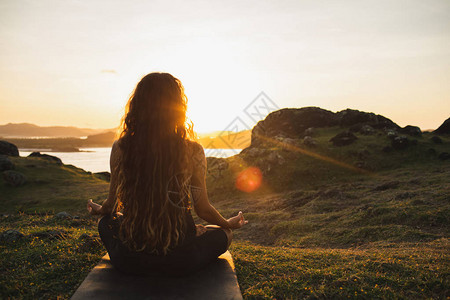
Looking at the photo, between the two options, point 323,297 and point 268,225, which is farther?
point 268,225

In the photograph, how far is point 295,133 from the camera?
3703cm

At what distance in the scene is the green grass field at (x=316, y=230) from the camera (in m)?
4.96

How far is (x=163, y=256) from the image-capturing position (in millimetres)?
4254

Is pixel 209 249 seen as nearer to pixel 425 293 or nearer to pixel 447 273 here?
pixel 425 293

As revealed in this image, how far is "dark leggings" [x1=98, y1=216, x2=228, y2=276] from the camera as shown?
14.1 feet

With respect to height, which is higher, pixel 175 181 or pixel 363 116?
pixel 363 116

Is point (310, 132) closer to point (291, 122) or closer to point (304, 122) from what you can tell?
point (304, 122)

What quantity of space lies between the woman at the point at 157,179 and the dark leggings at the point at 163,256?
16 millimetres

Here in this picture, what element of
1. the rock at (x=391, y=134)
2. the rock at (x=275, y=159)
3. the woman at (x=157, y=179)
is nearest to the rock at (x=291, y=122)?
the rock at (x=391, y=134)

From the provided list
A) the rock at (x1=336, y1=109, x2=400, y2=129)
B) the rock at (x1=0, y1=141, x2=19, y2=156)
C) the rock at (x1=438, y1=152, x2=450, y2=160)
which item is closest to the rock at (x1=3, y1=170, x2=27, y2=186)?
the rock at (x1=0, y1=141, x2=19, y2=156)

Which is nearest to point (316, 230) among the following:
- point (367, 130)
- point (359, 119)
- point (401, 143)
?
point (401, 143)

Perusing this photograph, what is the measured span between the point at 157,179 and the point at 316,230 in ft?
32.8

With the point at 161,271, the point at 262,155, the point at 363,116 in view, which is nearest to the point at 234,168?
the point at 262,155

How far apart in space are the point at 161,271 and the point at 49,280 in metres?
2.30
